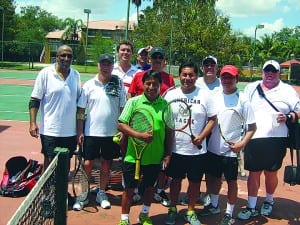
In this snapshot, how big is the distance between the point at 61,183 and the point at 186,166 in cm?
174

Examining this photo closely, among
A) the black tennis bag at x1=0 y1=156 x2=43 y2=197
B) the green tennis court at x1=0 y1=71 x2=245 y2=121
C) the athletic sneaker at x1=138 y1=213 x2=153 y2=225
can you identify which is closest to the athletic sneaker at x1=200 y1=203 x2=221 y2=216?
the athletic sneaker at x1=138 y1=213 x2=153 y2=225

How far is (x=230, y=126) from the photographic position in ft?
16.0

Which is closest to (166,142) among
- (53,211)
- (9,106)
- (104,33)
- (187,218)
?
(187,218)

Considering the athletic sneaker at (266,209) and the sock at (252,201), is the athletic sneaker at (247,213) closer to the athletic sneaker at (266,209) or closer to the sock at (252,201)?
the sock at (252,201)

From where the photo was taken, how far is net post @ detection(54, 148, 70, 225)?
351 cm

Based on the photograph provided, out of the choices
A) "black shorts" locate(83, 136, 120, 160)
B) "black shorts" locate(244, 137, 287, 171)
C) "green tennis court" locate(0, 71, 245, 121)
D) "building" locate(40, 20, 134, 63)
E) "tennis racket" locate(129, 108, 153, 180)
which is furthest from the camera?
"building" locate(40, 20, 134, 63)

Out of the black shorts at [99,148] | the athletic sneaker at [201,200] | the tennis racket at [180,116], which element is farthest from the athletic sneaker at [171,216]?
the black shorts at [99,148]

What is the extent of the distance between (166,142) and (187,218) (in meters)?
1.03

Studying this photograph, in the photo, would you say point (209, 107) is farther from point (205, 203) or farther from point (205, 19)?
point (205, 19)

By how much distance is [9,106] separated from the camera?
14.9 m

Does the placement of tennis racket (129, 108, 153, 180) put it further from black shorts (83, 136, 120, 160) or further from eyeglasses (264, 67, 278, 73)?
eyeglasses (264, 67, 278, 73)

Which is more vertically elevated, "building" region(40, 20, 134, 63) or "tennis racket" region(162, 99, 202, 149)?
"building" region(40, 20, 134, 63)

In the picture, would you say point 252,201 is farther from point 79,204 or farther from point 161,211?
point 79,204

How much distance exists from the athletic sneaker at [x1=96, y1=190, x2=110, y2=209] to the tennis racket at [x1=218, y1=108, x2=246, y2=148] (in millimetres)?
1732
